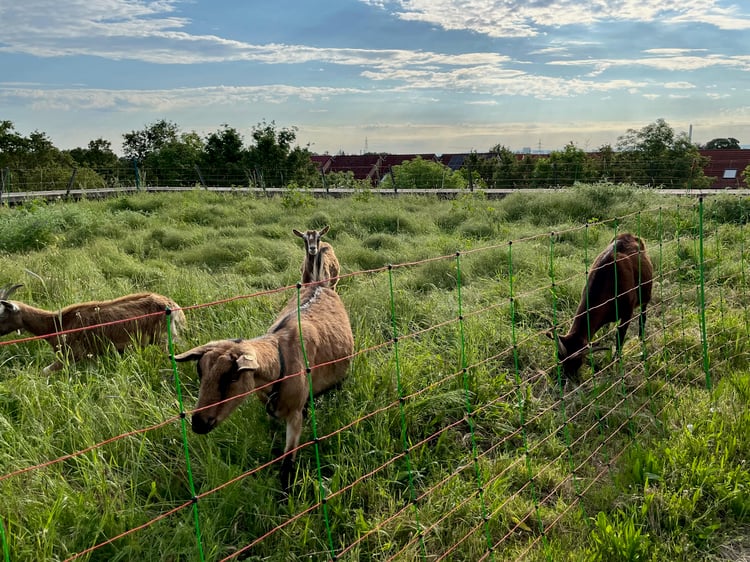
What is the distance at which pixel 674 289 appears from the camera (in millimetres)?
6961

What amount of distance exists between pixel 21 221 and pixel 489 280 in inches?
320

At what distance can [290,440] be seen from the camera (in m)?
3.54

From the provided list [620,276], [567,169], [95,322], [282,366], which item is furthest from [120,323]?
[567,169]

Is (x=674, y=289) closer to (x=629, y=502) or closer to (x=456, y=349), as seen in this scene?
(x=456, y=349)

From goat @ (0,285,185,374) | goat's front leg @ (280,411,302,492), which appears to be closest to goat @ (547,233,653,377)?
goat's front leg @ (280,411,302,492)

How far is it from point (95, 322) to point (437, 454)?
3.30 metres

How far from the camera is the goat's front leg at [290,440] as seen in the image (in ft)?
11.4

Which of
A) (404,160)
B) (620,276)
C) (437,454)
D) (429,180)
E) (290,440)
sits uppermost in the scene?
(404,160)

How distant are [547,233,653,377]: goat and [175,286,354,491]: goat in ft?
6.06

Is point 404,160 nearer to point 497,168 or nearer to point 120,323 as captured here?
point 497,168

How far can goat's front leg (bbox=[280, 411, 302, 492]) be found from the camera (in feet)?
11.4

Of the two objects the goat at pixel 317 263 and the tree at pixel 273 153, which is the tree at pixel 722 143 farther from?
the goat at pixel 317 263

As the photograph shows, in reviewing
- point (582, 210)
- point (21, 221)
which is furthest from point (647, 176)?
point (21, 221)

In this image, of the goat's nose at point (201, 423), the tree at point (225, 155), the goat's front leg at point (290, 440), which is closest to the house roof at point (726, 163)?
the tree at point (225, 155)
